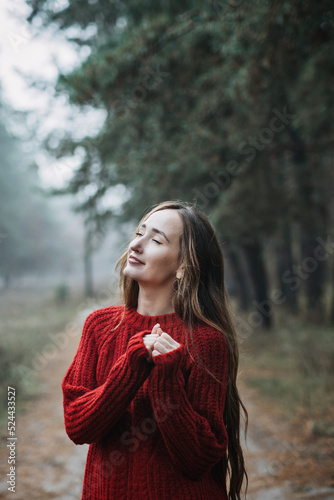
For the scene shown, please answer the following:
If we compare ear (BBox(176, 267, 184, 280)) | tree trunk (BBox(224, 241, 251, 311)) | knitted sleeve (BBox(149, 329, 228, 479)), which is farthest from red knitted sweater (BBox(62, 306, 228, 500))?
tree trunk (BBox(224, 241, 251, 311))

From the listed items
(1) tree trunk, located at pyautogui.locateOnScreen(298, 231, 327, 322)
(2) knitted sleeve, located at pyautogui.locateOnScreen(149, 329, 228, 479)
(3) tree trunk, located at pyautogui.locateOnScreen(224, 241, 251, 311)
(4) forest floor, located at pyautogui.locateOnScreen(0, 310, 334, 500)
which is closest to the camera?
(2) knitted sleeve, located at pyautogui.locateOnScreen(149, 329, 228, 479)

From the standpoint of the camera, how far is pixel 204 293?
2.03 metres

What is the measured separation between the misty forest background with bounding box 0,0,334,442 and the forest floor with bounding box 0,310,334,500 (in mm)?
476

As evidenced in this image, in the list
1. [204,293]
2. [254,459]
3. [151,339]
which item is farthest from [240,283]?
[151,339]

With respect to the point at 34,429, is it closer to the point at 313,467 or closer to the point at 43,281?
the point at 313,467

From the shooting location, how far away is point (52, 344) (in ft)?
33.3

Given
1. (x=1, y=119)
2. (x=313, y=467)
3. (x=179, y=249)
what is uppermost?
(x=1, y=119)

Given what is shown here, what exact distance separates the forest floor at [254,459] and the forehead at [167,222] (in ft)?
6.26

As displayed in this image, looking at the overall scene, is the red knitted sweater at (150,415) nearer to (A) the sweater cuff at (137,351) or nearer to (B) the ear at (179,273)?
(A) the sweater cuff at (137,351)

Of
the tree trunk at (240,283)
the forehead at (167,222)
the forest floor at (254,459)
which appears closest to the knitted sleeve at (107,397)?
the forehead at (167,222)

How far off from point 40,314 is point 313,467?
37.7 ft

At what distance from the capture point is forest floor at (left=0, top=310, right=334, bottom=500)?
3.77 meters

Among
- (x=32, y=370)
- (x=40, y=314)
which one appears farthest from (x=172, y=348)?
(x=40, y=314)

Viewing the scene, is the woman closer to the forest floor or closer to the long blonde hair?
the long blonde hair
